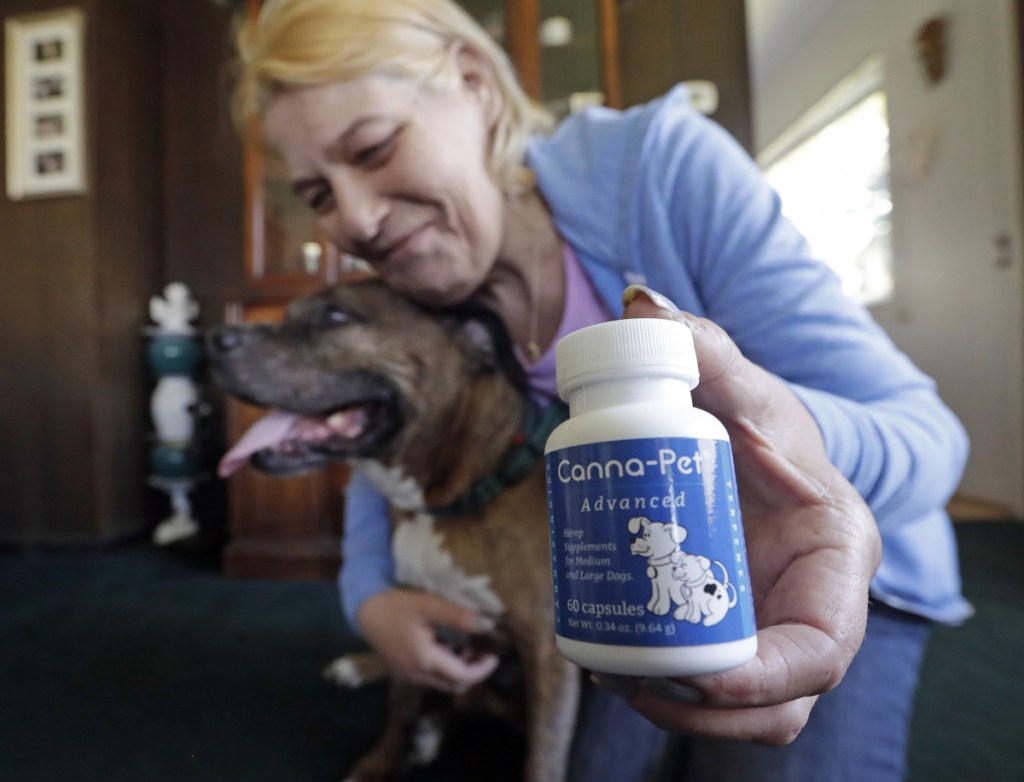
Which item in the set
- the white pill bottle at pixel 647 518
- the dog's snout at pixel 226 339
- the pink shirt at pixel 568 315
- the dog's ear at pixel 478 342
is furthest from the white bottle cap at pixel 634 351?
the dog's snout at pixel 226 339

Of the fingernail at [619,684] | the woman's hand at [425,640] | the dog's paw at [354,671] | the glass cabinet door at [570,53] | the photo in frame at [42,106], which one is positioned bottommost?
the dog's paw at [354,671]

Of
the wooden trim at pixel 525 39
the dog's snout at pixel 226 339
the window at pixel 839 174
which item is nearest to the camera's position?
the window at pixel 839 174

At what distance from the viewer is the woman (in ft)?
1.10

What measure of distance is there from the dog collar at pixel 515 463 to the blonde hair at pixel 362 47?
0.91 ft

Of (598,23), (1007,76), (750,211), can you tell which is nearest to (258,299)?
(598,23)

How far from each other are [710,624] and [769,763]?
15.7 inches

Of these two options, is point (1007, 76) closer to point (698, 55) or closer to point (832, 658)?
point (698, 55)

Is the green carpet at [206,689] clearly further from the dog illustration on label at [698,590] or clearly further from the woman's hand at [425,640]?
the dog illustration on label at [698,590]

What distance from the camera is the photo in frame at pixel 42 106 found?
0.44 meters

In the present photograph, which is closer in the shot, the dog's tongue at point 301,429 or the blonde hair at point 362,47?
the blonde hair at point 362,47

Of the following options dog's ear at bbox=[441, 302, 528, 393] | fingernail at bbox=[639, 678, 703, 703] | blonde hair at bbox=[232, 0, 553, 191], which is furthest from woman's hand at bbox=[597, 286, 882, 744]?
blonde hair at bbox=[232, 0, 553, 191]

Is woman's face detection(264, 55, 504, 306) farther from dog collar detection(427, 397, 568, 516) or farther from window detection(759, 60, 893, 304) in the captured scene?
window detection(759, 60, 893, 304)

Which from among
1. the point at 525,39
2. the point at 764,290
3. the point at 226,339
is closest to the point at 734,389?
the point at 764,290

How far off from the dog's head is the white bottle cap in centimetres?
42
